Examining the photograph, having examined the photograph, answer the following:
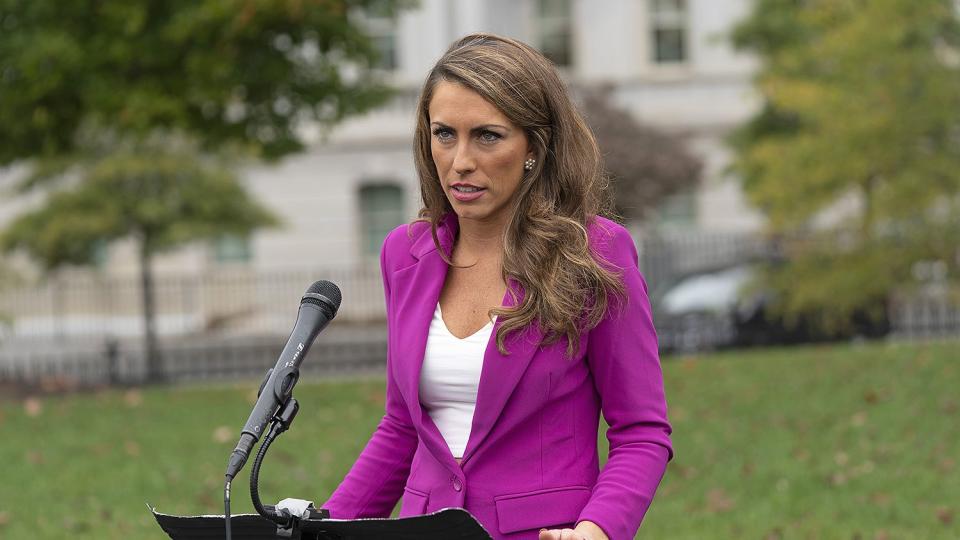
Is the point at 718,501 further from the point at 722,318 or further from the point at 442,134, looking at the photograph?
the point at 722,318

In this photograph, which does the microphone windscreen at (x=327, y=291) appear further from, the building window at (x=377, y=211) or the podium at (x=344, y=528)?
the building window at (x=377, y=211)

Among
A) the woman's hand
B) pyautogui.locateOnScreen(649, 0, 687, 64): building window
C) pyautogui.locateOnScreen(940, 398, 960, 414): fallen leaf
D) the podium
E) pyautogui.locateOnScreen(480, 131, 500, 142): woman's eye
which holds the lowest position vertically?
pyautogui.locateOnScreen(940, 398, 960, 414): fallen leaf

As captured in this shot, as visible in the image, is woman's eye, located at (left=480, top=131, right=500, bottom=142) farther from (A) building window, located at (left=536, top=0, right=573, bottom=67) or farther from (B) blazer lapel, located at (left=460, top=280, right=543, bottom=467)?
(A) building window, located at (left=536, top=0, right=573, bottom=67)

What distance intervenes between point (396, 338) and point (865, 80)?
12.8 meters

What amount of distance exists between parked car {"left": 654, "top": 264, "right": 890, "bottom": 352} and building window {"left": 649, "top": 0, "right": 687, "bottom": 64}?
1528 cm

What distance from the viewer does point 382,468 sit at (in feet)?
11.1

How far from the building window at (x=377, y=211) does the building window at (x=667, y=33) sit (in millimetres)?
6990

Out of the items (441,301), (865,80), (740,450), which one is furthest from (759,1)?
(441,301)

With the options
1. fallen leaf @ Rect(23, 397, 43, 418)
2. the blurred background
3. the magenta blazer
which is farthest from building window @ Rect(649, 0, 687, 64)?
the magenta blazer

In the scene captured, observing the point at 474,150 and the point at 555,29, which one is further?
the point at 555,29

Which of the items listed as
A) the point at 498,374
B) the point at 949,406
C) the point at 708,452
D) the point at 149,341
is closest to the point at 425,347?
the point at 498,374

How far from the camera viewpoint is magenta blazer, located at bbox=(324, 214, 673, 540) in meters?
3.02

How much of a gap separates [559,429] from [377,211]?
31639mm

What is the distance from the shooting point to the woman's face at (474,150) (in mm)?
3035
